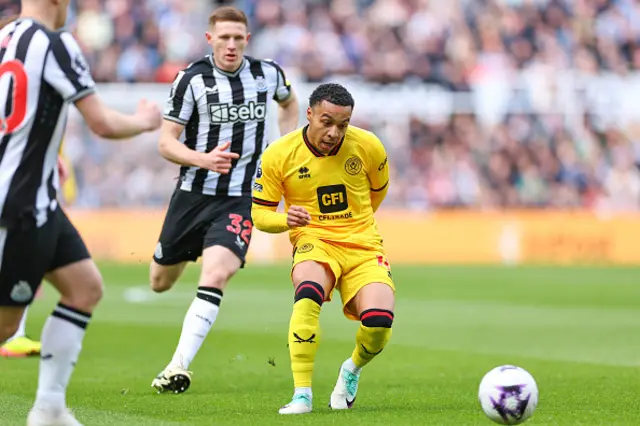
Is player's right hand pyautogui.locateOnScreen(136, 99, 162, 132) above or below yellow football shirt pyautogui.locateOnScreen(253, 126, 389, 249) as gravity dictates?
below

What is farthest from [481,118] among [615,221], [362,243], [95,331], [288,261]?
[362,243]

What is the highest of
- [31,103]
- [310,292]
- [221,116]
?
[221,116]

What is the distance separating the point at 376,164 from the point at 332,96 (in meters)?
0.70

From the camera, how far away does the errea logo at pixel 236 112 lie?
9.26 m

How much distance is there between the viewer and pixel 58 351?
6055 millimetres

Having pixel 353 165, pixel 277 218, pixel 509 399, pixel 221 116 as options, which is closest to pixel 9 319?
pixel 277 218

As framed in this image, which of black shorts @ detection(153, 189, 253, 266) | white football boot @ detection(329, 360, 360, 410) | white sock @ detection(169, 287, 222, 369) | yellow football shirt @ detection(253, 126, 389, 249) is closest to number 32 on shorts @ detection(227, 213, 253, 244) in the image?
black shorts @ detection(153, 189, 253, 266)

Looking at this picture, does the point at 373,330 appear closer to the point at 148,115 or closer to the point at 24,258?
the point at 148,115

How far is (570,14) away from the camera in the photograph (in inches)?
1150

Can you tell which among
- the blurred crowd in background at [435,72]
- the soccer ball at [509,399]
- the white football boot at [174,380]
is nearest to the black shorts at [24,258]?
the soccer ball at [509,399]

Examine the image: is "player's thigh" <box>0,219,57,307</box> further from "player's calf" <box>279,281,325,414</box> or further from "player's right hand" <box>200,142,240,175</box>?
"player's right hand" <box>200,142,240,175</box>

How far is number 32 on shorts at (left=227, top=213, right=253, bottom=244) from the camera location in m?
9.09

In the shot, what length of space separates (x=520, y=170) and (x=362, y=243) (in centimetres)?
1862

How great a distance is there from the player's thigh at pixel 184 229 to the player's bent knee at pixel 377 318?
6.90 feet
